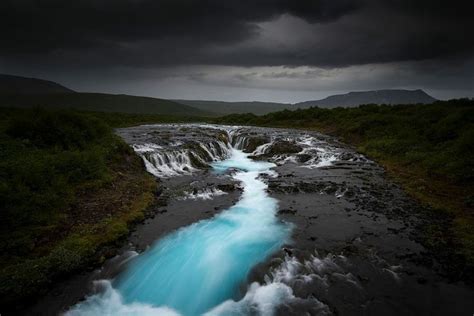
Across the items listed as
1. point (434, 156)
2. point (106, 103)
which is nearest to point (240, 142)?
point (434, 156)

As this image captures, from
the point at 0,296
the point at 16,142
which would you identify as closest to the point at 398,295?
the point at 0,296

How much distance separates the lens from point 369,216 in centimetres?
1321

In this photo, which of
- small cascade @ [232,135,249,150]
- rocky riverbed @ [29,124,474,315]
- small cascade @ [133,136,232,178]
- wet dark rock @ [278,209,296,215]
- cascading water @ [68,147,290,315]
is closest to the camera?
rocky riverbed @ [29,124,474,315]

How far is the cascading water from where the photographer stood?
799cm

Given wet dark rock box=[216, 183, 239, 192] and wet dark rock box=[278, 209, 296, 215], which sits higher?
wet dark rock box=[216, 183, 239, 192]

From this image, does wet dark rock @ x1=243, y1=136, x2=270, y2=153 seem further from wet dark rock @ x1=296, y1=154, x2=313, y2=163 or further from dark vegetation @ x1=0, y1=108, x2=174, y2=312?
dark vegetation @ x1=0, y1=108, x2=174, y2=312

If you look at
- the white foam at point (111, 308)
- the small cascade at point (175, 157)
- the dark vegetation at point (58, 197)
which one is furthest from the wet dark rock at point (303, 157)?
the white foam at point (111, 308)

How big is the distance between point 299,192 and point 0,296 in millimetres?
13981

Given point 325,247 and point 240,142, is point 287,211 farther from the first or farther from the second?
point 240,142

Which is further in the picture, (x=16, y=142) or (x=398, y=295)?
(x=16, y=142)

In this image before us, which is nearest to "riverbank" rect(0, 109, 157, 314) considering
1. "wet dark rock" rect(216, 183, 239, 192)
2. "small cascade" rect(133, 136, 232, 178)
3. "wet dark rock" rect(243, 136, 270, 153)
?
"small cascade" rect(133, 136, 232, 178)

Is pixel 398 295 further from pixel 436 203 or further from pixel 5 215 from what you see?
pixel 5 215

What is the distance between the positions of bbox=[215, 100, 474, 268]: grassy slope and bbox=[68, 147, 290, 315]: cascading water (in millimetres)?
6736

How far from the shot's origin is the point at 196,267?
9.93m
